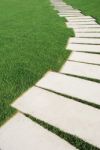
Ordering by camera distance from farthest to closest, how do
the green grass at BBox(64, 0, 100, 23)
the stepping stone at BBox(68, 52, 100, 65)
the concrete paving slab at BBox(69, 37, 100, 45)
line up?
the green grass at BBox(64, 0, 100, 23), the concrete paving slab at BBox(69, 37, 100, 45), the stepping stone at BBox(68, 52, 100, 65)

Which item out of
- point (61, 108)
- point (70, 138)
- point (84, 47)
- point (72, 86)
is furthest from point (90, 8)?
point (70, 138)

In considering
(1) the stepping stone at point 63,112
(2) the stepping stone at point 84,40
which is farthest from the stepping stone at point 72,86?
(2) the stepping stone at point 84,40

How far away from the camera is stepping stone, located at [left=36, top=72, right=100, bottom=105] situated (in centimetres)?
405

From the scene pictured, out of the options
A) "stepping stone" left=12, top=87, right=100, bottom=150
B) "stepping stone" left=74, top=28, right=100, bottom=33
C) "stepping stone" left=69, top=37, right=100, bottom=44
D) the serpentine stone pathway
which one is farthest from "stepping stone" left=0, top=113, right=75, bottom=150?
"stepping stone" left=74, top=28, right=100, bottom=33

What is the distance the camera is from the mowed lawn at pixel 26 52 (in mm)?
4349

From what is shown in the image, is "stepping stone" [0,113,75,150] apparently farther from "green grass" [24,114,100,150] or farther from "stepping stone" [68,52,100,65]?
"stepping stone" [68,52,100,65]

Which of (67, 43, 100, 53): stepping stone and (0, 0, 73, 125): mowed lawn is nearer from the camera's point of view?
(0, 0, 73, 125): mowed lawn

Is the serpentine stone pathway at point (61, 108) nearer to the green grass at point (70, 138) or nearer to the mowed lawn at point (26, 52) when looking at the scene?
the green grass at point (70, 138)

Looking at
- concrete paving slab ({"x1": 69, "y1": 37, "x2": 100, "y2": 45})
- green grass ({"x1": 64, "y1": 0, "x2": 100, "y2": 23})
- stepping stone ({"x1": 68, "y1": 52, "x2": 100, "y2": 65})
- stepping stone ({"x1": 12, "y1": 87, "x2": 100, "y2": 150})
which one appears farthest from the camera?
green grass ({"x1": 64, "y1": 0, "x2": 100, "y2": 23})

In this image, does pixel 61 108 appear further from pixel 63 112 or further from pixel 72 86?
pixel 72 86

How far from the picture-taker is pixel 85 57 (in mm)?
5668

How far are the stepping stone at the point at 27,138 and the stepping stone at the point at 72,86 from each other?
101 centimetres

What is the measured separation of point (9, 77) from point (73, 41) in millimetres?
2678

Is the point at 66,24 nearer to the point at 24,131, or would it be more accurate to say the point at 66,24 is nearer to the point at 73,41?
the point at 73,41
